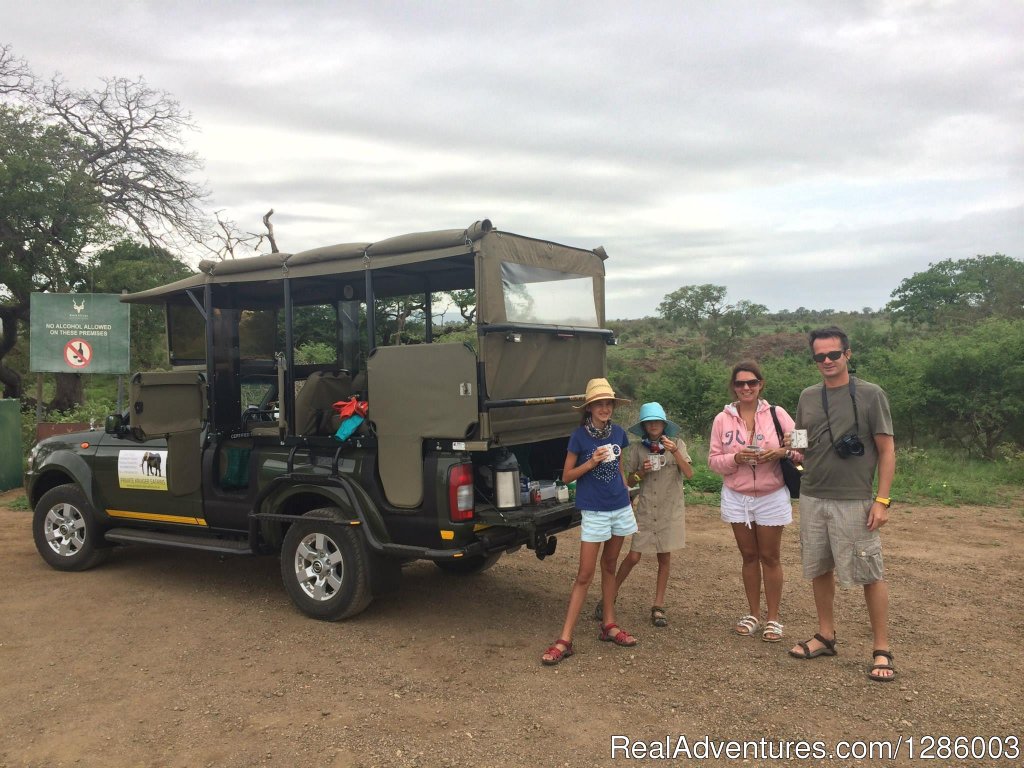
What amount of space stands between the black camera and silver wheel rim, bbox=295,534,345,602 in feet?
10.3

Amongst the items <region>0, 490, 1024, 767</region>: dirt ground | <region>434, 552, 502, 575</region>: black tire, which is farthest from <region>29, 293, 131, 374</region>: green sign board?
<region>434, 552, 502, 575</region>: black tire

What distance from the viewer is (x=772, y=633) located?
469 centimetres

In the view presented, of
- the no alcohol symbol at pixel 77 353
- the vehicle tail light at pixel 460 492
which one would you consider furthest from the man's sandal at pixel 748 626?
the no alcohol symbol at pixel 77 353

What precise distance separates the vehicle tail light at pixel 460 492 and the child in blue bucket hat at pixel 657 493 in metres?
1.08

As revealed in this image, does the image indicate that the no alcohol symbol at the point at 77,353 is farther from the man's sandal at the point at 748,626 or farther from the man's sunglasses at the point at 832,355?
the man's sunglasses at the point at 832,355

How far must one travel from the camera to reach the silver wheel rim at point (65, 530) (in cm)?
659

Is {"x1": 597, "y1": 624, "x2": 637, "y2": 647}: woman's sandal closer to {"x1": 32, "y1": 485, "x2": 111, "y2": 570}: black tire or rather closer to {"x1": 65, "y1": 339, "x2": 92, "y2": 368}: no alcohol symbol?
{"x1": 32, "y1": 485, "x2": 111, "y2": 570}: black tire

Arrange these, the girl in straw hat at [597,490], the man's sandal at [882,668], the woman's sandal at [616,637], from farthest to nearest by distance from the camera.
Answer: the woman's sandal at [616,637] → the girl in straw hat at [597,490] → the man's sandal at [882,668]

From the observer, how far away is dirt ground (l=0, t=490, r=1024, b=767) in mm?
3559

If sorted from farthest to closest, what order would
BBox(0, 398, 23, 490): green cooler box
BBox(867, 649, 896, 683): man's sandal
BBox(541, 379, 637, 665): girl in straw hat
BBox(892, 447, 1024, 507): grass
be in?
BBox(0, 398, 23, 490): green cooler box → BBox(892, 447, 1024, 507): grass → BBox(541, 379, 637, 665): girl in straw hat → BBox(867, 649, 896, 683): man's sandal

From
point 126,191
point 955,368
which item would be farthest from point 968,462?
point 126,191

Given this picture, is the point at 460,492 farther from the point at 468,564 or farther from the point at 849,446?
the point at 849,446

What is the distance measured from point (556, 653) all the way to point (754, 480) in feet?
5.04

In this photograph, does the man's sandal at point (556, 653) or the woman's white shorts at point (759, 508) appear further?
the woman's white shorts at point (759, 508)
